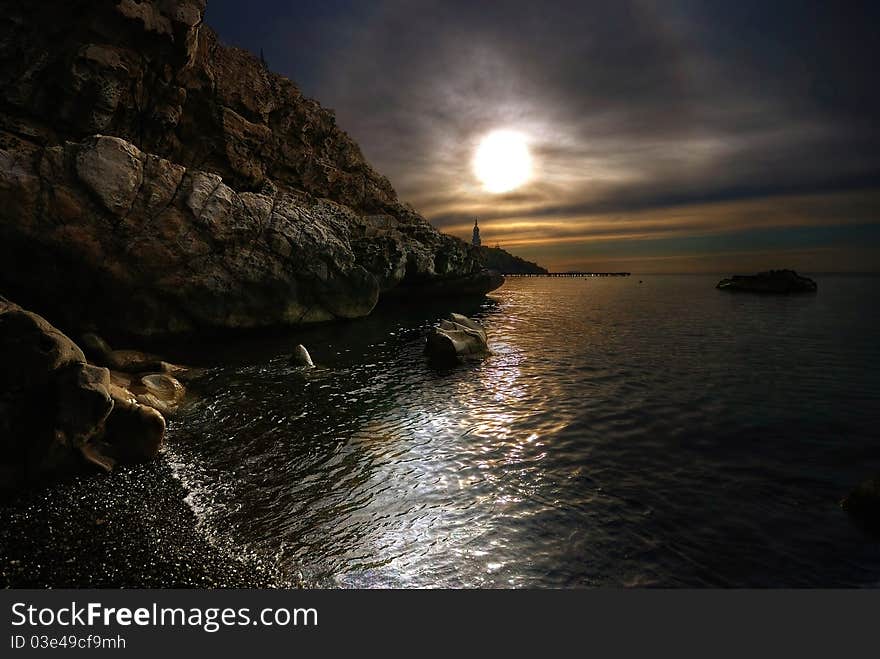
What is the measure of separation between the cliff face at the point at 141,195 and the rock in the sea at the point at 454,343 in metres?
13.3

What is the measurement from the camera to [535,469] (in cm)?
1066

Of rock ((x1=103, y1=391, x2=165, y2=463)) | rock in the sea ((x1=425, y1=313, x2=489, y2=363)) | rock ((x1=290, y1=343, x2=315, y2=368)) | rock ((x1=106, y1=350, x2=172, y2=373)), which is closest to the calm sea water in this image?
rock ((x1=290, y1=343, x2=315, y2=368))

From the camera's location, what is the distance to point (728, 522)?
329 inches

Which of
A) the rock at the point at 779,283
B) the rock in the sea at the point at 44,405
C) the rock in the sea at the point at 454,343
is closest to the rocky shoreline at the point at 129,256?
the rock in the sea at the point at 44,405

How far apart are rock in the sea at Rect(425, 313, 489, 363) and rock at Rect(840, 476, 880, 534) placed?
16.2m

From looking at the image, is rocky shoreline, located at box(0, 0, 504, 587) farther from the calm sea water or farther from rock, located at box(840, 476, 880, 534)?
rock, located at box(840, 476, 880, 534)

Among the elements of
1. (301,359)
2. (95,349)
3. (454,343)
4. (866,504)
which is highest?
(454,343)

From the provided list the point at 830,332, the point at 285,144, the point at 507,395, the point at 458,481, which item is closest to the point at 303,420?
the point at 458,481

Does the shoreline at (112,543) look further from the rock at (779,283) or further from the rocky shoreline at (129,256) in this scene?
the rock at (779,283)

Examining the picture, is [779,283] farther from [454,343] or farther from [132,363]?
[132,363]

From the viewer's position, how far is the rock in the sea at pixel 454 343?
74.3 ft

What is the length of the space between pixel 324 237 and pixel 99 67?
16603 mm

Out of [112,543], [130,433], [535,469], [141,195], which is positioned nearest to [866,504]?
[535,469]

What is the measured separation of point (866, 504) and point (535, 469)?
711cm
